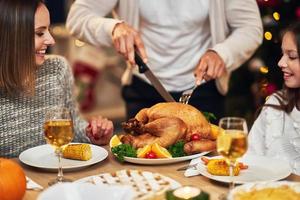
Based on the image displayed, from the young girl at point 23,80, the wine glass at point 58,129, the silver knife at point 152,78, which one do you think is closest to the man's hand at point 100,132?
the young girl at point 23,80

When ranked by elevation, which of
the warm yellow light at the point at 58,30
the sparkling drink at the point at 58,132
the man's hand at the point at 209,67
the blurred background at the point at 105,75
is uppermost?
the warm yellow light at the point at 58,30

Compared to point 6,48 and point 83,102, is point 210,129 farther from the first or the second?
point 83,102

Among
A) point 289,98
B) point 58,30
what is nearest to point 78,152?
point 289,98

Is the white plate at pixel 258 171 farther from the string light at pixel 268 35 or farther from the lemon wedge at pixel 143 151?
the string light at pixel 268 35

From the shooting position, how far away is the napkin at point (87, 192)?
1.32 metres

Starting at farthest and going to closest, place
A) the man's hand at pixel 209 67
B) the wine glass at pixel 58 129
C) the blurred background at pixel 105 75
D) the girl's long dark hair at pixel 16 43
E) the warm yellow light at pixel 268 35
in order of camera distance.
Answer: the blurred background at pixel 105 75 < the warm yellow light at pixel 268 35 < the man's hand at pixel 209 67 < the girl's long dark hair at pixel 16 43 < the wine glass at pixel 58 129

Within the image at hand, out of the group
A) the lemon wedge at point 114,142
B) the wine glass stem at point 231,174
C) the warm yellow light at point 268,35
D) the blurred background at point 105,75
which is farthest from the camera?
the blurred background at point 105,75

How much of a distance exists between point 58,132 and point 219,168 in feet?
1.46

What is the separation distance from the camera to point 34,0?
206cm

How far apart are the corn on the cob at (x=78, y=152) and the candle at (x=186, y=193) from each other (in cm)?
50

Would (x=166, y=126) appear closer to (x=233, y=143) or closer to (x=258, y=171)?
(x=258, y=171)

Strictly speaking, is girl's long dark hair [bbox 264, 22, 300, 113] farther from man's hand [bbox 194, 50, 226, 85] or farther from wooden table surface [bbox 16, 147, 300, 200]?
wooden table surface [bbox 16, 147, 300, 200]

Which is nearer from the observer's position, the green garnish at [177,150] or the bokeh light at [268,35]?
the green garnish at [177,150]

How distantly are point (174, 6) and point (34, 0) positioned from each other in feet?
2.16
